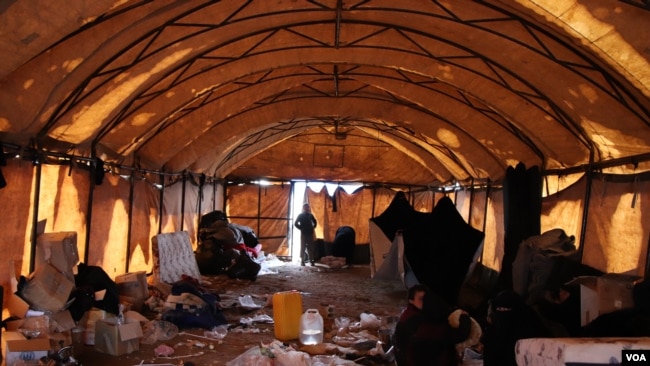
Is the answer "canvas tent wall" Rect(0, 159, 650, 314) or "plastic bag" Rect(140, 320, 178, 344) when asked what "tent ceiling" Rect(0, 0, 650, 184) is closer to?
"canvas tent wall" Rect(0, 159, 650, 314)

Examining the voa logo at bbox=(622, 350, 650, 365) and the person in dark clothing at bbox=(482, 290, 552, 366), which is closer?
the voa logo at bbox=(622, 350, 650, 365)

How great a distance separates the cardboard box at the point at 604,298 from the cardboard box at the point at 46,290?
5738 millimetres

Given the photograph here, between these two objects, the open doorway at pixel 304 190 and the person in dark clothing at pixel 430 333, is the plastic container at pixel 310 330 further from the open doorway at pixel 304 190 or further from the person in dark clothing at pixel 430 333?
the open doorway at pixel 304 190

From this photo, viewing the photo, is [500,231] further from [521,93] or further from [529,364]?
[529,364]

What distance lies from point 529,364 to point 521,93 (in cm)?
526

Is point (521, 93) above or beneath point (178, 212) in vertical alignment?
above

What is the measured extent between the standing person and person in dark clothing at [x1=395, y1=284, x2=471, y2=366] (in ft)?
35.6

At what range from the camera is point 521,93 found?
7.94 m

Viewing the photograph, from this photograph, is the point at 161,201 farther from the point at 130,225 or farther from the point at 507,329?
the point at 507,329

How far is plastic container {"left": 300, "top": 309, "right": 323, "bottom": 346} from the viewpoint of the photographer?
271 inches

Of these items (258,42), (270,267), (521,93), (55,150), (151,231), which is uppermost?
(258,42)

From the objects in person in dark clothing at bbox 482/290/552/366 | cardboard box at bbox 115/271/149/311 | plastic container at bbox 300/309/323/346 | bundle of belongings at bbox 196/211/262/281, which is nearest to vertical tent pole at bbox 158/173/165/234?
bundle of belongings at bbox 196/211/262/281

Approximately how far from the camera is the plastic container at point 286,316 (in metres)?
7.10

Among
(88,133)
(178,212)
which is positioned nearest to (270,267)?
(178,212)
